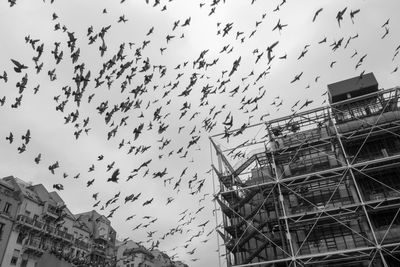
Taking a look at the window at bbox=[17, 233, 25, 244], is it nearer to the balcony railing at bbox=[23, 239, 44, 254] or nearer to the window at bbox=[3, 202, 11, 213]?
the balcony railing at bbox=[23, 239, 44, 254]

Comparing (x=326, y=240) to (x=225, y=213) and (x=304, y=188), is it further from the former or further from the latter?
(x=225, y=213)

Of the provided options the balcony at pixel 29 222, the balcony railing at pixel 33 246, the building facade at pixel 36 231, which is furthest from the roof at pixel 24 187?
the balcony railing at pixel 33 246

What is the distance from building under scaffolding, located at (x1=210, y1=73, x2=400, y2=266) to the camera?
22469mm

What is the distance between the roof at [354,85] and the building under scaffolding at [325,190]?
0.29 feet

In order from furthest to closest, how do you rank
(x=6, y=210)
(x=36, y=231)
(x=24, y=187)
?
(x=24, y=187) → (x=36, y=231) → (x=6, y=210)

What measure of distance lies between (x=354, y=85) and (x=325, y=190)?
11444 mm

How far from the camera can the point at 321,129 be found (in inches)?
1118

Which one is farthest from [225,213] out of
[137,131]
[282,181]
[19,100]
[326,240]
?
[19,100]

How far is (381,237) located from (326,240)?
3931mm

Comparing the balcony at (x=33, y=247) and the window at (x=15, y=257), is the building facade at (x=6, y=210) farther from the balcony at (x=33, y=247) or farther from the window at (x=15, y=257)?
the balcony at (x=33, y=247)

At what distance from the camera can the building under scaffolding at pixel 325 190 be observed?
73.7 feet

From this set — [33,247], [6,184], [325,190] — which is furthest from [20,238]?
[325,190]

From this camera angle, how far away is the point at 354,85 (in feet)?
102

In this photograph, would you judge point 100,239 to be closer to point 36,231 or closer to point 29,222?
point 36,231
